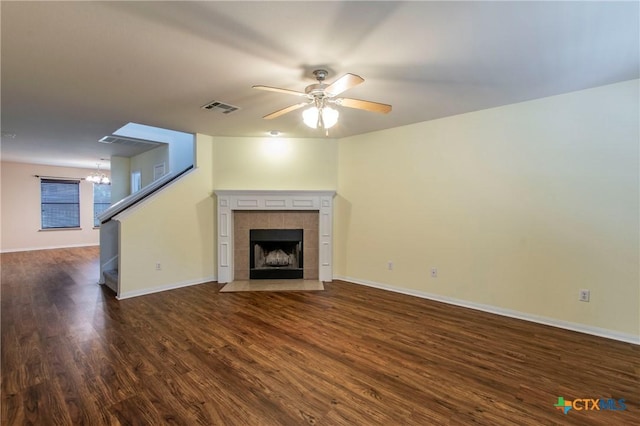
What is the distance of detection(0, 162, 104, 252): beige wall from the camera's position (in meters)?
7.45

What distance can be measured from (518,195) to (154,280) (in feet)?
16.4

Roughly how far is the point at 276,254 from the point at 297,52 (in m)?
3.55

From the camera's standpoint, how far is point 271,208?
15.5 ft

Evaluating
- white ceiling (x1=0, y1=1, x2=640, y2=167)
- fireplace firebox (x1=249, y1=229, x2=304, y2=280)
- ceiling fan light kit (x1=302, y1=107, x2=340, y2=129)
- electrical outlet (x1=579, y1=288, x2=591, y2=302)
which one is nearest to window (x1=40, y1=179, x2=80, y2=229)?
white ceiling (x1=0, y1=1, x2=640, y2=167)

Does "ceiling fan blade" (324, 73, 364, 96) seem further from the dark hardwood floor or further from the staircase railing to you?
the staircase railing

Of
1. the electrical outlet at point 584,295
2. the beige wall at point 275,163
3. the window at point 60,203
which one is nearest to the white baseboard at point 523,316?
the electrical outlet at point 584,295

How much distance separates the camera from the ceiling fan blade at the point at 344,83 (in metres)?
1.93

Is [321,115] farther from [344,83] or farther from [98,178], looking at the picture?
[98,178]

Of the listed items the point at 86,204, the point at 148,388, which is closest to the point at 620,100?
the point at 148,388

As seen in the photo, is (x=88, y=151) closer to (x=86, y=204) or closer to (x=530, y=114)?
(x=86, y=204)

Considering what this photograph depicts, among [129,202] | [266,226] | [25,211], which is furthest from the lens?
[25,211]

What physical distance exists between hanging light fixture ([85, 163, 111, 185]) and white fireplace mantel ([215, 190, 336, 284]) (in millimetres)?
6110

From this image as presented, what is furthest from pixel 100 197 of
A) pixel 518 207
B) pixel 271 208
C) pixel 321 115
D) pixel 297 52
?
pixel 518 207

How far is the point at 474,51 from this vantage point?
2104mm
